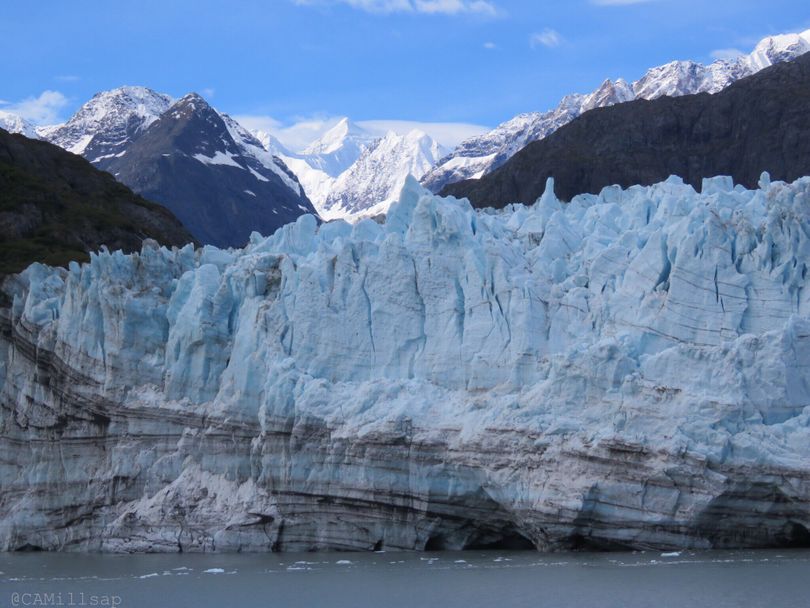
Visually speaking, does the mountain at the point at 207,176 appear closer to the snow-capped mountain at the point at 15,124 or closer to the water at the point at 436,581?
the snow-capped mountain at the point at 15,124

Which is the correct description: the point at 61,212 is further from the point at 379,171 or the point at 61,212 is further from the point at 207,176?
the point at 379,171

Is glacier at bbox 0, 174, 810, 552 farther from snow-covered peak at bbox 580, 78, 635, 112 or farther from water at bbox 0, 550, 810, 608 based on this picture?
snow-covered peak at bbox 580, 78, 635, 112

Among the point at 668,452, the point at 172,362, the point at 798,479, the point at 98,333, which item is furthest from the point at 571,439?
the point at 98,333

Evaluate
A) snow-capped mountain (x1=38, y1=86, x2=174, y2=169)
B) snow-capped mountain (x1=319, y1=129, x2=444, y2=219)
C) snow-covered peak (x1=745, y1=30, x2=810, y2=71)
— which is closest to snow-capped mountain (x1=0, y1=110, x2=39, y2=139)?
snow-capped mountain (x1=38, y1=86, x2=174, y2=169)

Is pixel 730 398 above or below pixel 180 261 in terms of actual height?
below

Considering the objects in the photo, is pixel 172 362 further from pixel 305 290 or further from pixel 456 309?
pixel 456 309

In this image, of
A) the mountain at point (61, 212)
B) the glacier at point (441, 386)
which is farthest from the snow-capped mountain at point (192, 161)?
the glacier at point (441, 386)
